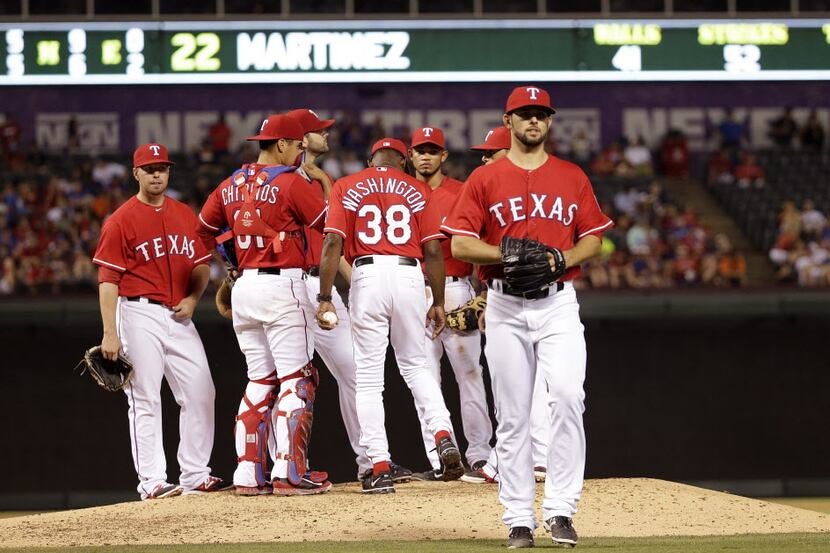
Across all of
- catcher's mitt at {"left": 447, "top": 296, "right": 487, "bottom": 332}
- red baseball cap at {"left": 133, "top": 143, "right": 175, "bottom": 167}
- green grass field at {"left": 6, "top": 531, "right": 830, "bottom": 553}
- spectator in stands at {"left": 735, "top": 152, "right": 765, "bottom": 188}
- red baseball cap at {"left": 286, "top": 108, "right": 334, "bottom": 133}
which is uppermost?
spectator in stands at {"left": 735, "top": 152, "right": 765, "bottom": 188}

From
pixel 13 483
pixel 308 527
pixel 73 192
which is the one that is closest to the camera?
pixel 308 527

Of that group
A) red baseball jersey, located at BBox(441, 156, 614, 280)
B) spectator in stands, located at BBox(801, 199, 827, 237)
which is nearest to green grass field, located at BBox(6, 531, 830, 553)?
red baseball jersey, located at BBox(441, 156, 614, 280)

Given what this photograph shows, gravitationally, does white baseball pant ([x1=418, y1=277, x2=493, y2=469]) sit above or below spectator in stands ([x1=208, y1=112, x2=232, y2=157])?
below

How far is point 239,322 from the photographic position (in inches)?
261

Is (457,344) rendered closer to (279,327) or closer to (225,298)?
(279,327)

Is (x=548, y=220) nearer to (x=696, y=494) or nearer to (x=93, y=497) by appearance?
(x=696, y=494)

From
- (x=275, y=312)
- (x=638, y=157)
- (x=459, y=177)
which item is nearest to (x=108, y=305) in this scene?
(x=275, y=312)

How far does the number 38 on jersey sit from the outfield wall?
2631 mm

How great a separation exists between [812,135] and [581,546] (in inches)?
608

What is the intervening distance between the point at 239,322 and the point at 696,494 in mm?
2450

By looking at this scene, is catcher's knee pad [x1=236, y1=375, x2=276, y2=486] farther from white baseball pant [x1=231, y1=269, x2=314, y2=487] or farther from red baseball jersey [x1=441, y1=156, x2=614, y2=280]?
red baseball jersey [x1=441, y1=156, x2=614, y2=280]

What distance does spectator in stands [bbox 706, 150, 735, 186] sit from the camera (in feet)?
60.5

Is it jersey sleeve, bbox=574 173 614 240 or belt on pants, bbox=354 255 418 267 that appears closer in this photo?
jersey sleeve, bbox=574 173 614 240

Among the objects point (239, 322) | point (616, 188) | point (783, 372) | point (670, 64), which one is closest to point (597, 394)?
point (783, 372)
